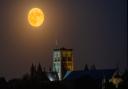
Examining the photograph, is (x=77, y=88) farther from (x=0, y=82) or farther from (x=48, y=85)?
(x=0, y=82)

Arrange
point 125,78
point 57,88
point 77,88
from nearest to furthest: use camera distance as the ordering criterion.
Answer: point 57,88
point 77,88
point 125,78

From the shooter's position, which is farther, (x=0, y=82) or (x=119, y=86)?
(x=0, y=82)

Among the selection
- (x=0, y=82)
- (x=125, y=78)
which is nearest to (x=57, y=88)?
(x=0, y=82)

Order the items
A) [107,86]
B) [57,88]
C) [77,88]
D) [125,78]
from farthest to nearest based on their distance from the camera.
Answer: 1. [125,78]
2. [107,86]
3. [77,88]
4. [57,88]

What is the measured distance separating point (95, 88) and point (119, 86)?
4.27 meters

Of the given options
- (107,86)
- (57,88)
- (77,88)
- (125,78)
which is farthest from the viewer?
(125,78)

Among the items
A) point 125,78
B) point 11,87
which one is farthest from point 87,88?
point 125,78

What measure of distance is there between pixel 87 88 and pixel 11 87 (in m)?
12.3

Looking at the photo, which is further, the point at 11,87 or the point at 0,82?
the point at 0,82

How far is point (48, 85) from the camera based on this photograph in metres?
148

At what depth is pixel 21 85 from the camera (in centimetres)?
14775

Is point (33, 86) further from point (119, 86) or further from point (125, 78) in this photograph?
point (125, 78)

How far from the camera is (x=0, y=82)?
170625mm

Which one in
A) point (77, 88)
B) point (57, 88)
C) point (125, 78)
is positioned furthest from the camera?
point (125, 78)
